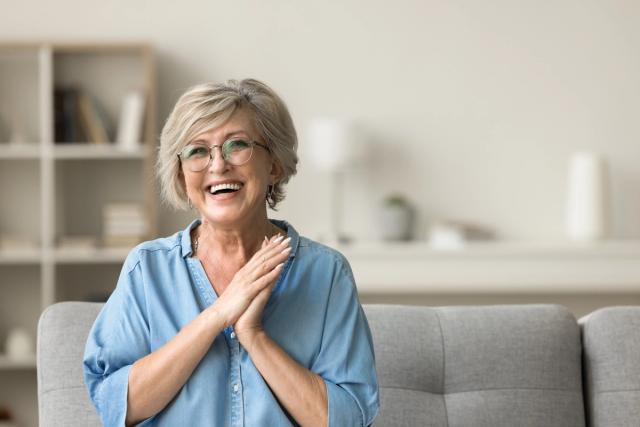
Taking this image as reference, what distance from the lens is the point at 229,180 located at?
6.27 feet

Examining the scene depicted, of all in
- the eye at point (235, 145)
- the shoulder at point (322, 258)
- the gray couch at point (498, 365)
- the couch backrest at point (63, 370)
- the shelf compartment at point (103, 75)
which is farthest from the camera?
the shelf compartment at point (103, 75)

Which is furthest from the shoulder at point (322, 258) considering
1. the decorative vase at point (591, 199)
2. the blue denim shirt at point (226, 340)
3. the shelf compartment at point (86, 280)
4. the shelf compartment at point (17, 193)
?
the shelf compartment at point (17, 193)

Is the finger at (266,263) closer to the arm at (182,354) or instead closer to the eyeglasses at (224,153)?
the arm at (182,354)

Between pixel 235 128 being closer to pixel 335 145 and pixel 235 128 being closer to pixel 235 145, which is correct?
pixel 235 145

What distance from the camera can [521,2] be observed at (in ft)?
18.2

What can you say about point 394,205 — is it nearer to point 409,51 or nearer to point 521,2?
point 409,51

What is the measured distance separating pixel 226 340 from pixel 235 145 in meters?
0.37

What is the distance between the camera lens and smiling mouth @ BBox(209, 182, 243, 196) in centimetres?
191

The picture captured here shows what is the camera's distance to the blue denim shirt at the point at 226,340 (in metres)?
1.85

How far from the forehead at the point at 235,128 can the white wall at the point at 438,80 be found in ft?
11.7

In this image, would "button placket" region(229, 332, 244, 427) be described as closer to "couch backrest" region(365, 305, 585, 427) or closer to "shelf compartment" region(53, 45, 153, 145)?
"couch backrest" region(365, 305, 585, 427)

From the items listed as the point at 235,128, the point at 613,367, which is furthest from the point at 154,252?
the point at 613,367

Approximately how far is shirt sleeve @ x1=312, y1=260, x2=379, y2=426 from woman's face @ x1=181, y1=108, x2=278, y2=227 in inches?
9.8

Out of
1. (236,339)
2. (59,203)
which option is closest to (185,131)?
(236,339)
